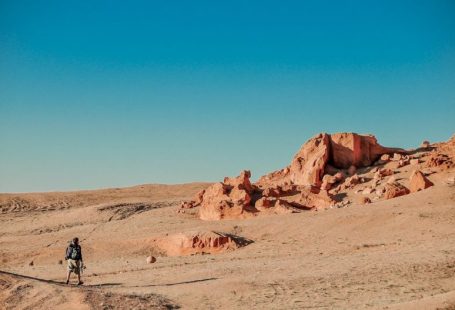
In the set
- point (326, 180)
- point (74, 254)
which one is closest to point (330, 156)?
point (326, 180)

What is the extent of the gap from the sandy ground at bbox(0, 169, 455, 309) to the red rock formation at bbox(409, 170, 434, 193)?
74cm

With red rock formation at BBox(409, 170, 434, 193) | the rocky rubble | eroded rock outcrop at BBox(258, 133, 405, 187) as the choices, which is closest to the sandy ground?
red rock formation at BBox(409, 170, 434, 193)

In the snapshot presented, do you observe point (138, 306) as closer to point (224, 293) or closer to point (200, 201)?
point (224, 293)

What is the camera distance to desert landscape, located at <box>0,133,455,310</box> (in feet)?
38.7

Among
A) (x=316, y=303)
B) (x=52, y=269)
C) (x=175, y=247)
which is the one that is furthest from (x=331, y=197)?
(x=316, y=303)

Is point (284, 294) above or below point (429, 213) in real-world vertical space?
below

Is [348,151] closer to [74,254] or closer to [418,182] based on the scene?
[418,182]

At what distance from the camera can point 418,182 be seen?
935 inches

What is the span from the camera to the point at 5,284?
13.0 meters

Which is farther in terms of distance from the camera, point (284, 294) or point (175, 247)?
point (175, 247)

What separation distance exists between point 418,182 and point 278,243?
768cm

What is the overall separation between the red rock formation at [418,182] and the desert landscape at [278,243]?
0.06 meters

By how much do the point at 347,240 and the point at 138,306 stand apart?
10.5m

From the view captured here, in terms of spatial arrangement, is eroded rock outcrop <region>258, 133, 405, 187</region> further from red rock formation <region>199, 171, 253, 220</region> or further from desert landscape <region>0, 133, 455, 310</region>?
red rock formation <region>199, 171, 253, 220</region>
